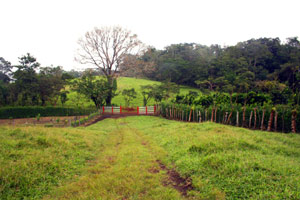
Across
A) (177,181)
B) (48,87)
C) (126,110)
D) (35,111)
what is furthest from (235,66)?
(177,181)

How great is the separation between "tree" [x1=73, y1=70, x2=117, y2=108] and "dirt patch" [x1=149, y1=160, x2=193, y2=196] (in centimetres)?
2300

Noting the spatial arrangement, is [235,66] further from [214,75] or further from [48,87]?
[48,87]

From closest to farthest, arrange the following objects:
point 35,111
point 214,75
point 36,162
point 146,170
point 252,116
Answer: point 36,162
point 146,170
point 252,116
point 35,111
point 214,75

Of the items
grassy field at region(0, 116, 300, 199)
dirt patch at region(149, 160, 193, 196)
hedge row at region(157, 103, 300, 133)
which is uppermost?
hedge row at region(157, 103, 300, 133)

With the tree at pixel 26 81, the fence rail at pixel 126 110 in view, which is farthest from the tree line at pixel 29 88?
the fence rail at pixel 126 110

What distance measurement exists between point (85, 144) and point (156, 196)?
472 centimetres

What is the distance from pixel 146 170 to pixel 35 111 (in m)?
21.1

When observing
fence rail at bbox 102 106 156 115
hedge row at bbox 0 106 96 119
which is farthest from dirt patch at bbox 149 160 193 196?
fence rail at bbox 102 106 156 115

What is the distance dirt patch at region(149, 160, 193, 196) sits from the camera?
425cm

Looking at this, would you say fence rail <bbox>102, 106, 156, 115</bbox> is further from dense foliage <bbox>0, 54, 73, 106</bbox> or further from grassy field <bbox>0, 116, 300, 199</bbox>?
grassy field <bbox>0, 116, 300, 199</bbox>

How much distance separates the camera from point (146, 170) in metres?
5.23

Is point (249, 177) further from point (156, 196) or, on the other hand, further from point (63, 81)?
point (63, 81)

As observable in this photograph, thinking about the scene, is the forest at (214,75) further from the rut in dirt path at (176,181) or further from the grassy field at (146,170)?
the rut in dirt path at (176,181)

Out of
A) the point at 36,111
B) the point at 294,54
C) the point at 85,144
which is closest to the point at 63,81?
the point at 36,111
